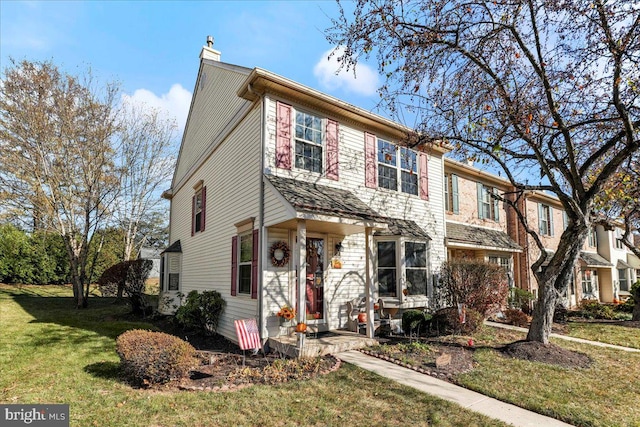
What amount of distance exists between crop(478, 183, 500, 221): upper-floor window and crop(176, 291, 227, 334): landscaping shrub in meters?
11.8

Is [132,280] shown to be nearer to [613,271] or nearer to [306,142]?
[306,142]

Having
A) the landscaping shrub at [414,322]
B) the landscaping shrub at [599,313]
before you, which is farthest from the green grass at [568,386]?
the landscaping shrub at [599,313]

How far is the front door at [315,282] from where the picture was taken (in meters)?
8.59

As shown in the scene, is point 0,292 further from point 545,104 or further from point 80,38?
point 545,104

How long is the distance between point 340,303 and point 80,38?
10.6 m

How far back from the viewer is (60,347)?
805 centimetres

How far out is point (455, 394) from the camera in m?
5.15

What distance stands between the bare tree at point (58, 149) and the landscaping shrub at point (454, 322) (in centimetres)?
1424

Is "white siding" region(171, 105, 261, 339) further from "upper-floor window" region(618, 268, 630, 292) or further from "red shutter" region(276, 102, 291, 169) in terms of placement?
"upper-floor window" region(618, 268, 630, 292)

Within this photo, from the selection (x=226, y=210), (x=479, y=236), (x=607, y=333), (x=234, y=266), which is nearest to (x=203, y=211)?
(x=226, y=210)

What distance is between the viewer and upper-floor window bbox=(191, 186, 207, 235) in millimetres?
12438

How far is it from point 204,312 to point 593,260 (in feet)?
73.8

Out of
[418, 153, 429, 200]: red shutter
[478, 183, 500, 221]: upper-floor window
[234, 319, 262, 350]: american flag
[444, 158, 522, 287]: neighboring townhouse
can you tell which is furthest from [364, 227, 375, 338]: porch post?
[478, 183, 500, 221]: upper-floor window

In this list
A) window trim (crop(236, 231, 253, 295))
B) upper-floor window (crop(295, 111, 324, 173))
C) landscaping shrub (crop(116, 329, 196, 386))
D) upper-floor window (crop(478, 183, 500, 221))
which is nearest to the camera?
landscaping shrub (crop(116, 329, 196, 386))
